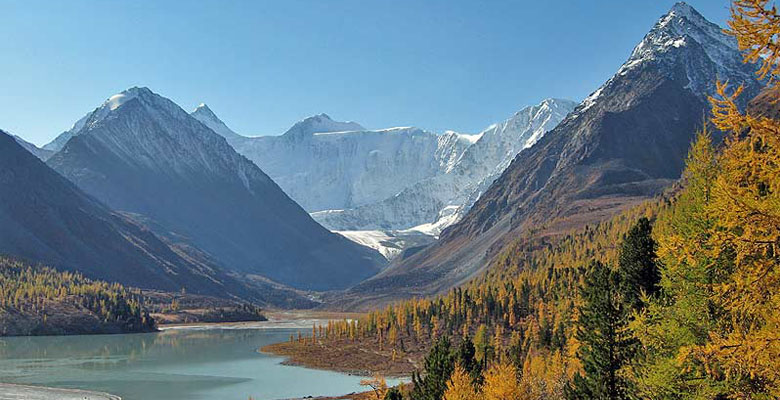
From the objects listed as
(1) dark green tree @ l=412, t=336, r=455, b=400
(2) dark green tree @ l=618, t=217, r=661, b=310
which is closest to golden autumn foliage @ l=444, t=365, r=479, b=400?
(1) dark green tree @ l=412, t=336, r=455, b=400

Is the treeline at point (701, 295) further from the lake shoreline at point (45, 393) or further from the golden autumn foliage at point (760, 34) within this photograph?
the lake shoreline at point (45, 393)

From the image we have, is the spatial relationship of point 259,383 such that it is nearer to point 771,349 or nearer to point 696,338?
point 696,338

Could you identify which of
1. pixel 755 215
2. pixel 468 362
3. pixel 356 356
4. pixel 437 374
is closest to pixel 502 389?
pixel 437 374

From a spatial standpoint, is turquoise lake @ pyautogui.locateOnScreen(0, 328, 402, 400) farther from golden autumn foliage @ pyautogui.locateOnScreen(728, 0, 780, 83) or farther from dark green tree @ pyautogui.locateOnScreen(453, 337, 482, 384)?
golden autumn foliage @ pyautogui.locateOnScreen(728, 0, 780, 83)

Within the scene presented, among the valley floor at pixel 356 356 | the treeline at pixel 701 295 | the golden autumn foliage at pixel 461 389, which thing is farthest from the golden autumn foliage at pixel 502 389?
the valley floor at pixel 356 356

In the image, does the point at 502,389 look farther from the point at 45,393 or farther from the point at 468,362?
the point at 45,393

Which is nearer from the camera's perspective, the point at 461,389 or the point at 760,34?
the point at 760,34
